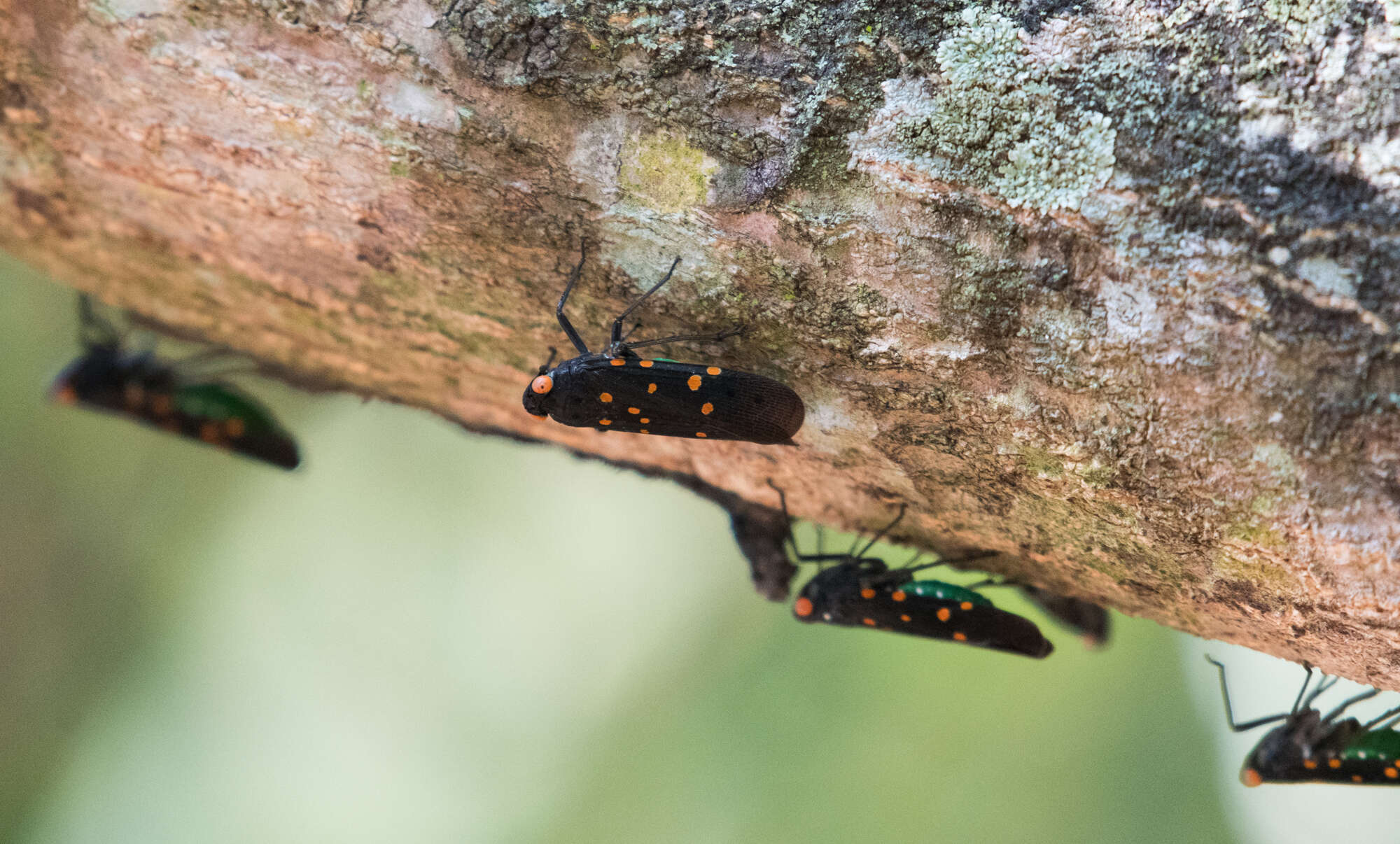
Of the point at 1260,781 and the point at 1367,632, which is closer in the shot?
the point at 1367,632

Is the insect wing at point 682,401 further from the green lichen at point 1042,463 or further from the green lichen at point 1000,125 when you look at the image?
the green lichen at point 1000,125

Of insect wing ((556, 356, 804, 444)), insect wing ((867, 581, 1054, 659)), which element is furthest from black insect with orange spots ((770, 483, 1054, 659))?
insect wing ((556, 356, 804, 444))

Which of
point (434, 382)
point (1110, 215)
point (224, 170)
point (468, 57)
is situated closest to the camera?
point (1110, 215)

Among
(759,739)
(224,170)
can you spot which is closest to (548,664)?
(759,739)

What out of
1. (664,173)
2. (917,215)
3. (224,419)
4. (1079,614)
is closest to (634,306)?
(664,173)

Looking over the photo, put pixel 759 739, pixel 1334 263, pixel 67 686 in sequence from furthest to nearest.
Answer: pixel 759 739, pixel 67 686, pixel 1334 263

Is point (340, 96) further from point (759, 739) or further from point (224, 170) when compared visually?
point (759, 739)

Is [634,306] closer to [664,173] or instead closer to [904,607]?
[664,173]
